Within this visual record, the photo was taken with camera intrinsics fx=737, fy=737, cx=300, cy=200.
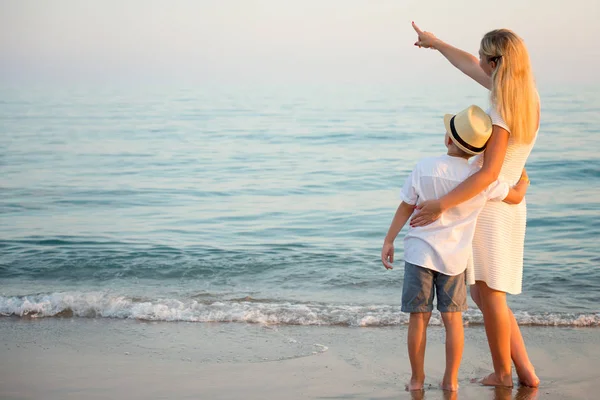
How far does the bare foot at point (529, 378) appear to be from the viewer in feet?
11.5

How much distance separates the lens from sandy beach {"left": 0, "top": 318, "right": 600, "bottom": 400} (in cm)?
348

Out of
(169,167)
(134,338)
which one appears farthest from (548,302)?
(169,167)

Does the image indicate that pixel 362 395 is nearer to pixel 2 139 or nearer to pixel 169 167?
pixel 169 167

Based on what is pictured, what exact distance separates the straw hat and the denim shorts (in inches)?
22.3

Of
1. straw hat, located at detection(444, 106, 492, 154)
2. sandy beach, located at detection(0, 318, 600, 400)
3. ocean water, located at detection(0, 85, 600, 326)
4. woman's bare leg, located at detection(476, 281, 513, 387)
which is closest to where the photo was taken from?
straw hat, located at detection(444, 106, 492, 154)

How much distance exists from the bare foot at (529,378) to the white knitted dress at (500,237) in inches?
18.3

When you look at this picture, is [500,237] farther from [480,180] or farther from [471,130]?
[471,130]

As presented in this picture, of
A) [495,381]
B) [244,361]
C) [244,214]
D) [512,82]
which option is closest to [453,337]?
[495,381]

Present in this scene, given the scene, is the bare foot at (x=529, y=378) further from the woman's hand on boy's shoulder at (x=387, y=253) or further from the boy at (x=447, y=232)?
the woman's hand on boy's shoulder at (x=387, y=253)

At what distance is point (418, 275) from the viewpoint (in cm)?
325

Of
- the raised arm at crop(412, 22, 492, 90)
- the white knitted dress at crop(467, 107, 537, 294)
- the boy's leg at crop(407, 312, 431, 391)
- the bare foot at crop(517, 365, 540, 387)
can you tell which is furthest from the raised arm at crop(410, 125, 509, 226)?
the bare foot at crop(517, 365, 540, 387)

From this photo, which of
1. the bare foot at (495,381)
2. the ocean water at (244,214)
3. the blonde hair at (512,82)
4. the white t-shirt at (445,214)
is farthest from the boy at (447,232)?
the ocean water at (244,214)

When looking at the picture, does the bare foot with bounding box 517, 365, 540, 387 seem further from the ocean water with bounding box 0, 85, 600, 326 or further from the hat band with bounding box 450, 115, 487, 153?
the ocean water with bounding box 0, 85, 600, 326

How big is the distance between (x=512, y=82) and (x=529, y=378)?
4.65ft
